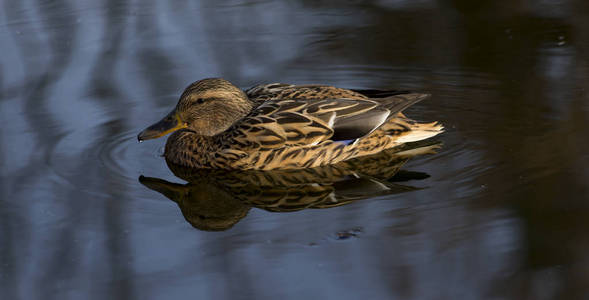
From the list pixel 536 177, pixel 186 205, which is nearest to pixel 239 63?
pixel 186 205

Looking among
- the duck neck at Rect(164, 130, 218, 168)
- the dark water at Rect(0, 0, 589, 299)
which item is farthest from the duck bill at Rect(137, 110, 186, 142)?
the dark water at Rect(0, 0, 589, 299)

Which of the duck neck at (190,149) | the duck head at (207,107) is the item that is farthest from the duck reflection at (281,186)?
the duck head at (207,107)

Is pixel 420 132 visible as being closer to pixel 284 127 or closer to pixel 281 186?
pixel 284 127

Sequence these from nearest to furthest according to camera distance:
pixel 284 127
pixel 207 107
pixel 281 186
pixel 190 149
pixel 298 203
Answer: pixel 298 203 → pixel 281 186 → pixel 284 127 → pixel 190 149 → pixel 207 107

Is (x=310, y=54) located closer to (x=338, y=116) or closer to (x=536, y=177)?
(x=338, y=116)

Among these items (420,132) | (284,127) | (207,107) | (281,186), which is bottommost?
(281,186)

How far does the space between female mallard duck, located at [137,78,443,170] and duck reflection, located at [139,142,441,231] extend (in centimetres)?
9

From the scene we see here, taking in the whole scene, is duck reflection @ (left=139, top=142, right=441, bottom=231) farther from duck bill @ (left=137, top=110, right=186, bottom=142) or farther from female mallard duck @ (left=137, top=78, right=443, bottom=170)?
duck bill @ (left=137, top=110, right=186, bottom=142)

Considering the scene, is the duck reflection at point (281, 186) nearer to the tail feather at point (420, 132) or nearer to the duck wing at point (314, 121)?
the tail feather at point (420, 132)

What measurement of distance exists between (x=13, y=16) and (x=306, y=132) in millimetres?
5125

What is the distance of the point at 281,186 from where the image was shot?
6.73 meters

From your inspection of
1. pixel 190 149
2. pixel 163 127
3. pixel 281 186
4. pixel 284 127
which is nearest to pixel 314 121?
pixel 284 127

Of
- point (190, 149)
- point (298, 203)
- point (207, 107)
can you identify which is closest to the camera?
point (298, 203)

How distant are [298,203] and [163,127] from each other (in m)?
1.61
